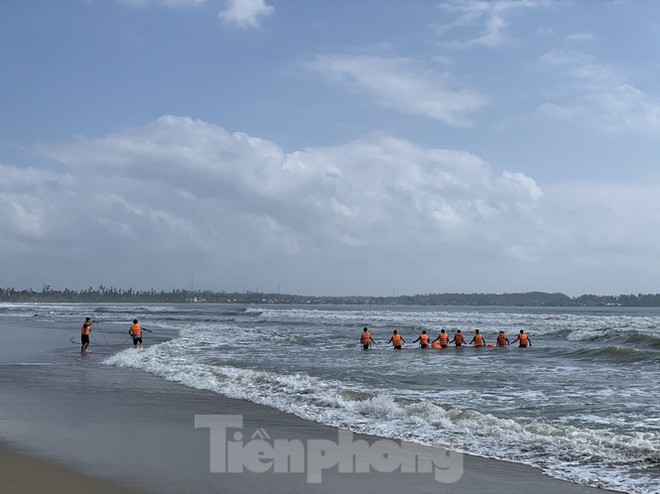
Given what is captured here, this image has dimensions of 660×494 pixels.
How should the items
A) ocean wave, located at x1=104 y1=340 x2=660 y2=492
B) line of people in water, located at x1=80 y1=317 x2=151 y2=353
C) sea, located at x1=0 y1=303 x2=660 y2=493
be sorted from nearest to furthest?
ocean wave, located at x1=104 y1=340 x2=660 y2=492
sea, located at x1=0 y1=303 x2=660 y2=493
line of people in water, located at x1=80 y1=317 x2=151 y2=353

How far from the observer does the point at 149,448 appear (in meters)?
8.31

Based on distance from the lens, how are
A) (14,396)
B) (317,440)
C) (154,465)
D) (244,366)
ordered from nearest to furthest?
1. (154,465)
2. (317,440)
3. (14,396)
4. (244,366)

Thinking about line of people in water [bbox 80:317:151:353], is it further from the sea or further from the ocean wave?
the ocean wave

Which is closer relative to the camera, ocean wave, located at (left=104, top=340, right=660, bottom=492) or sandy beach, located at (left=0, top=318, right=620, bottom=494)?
sandy beach, located at (left=0, top=318, right=620, bottom=494)

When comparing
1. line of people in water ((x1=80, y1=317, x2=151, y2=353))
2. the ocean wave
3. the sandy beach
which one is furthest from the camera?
line of people in water ((x1=80, y1=317, x2=151, y2=353))

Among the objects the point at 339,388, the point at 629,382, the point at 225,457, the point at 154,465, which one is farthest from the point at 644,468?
the point at 629,382

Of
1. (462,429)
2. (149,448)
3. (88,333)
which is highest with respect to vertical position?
(88,333)

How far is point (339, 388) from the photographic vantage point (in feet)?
47.5

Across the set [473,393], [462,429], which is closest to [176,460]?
[462,429]

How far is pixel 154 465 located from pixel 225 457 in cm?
89

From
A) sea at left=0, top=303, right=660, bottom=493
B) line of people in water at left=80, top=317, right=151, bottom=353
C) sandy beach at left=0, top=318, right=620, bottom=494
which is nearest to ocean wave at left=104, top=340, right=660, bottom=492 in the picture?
sea at left=0, top=303, right=660, bottom=493

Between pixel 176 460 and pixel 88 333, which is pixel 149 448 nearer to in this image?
pixel 176 460

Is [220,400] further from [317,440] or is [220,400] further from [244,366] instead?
[244,366]

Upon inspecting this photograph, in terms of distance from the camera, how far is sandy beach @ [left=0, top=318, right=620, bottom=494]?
267 inches
